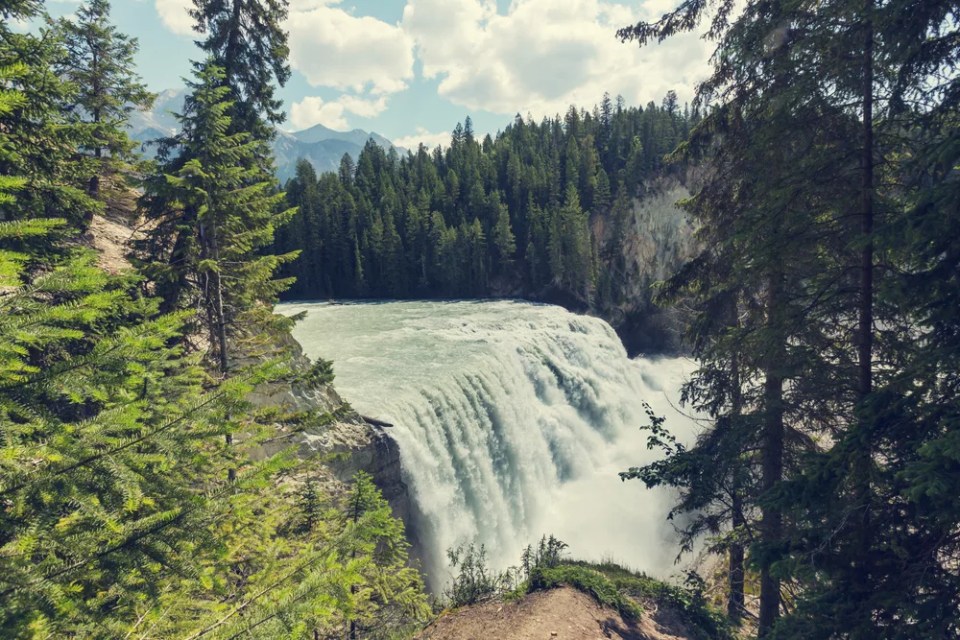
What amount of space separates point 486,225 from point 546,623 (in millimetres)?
61325

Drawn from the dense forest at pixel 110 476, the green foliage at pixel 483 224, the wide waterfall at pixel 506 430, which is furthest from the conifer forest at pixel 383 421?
the green foliage at pixel 483 224

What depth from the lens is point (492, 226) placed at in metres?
67.1

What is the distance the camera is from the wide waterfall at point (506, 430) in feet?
55.8

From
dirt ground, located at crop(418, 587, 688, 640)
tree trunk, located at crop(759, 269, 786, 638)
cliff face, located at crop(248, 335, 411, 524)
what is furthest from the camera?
cliff face, located at crop(248, 335, 411, 524)

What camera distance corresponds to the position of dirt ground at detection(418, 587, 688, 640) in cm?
831

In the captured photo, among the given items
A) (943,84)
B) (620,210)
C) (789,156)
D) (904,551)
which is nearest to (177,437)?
(904,551)

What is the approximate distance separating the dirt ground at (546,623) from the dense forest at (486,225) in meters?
50.5

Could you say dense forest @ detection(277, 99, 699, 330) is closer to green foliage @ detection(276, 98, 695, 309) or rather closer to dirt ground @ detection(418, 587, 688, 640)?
green foliage @ detection(276, 98, 695, 309)

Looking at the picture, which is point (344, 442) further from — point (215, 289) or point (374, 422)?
point (215, 289)

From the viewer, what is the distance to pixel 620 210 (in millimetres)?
65938

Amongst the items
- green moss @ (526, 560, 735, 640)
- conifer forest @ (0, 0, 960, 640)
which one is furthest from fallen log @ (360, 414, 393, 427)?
green moss @ (526, 560, 735, 640)

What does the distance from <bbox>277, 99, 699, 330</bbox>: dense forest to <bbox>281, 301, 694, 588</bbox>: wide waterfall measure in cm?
2744

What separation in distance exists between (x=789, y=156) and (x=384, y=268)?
57.9 metres

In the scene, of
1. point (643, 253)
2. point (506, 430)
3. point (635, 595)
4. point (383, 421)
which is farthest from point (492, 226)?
point (635, 595)
